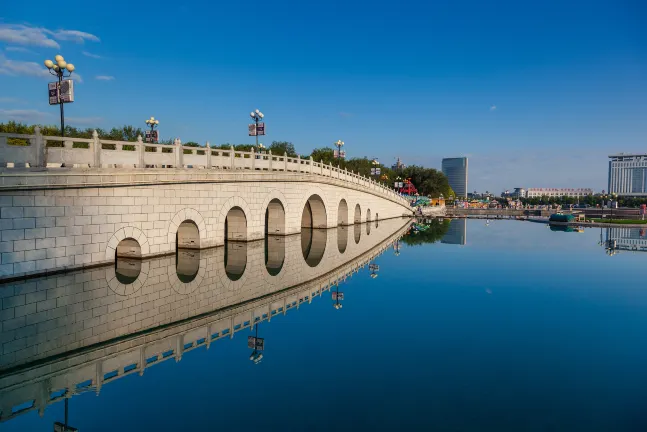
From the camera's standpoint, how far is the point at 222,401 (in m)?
7.26

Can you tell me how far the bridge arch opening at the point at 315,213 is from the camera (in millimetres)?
33656

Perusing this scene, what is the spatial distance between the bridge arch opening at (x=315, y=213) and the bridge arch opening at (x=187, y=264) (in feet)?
46.9

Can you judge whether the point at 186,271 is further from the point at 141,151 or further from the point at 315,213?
the point at 315,213

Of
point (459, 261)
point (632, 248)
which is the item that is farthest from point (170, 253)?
point (632, 248)

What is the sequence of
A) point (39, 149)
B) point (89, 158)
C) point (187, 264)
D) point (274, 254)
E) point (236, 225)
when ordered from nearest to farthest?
point (39, 149) < point (89, 158) < point (187, 264) < point (274, 254) < point (236, 225)

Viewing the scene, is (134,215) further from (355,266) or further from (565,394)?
(565,394)

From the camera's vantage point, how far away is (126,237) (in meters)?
16.6

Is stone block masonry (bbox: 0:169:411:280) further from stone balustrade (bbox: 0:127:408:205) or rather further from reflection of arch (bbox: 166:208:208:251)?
stone balustrade (bbox: 0:127:408:205)

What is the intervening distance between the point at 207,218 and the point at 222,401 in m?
14.4

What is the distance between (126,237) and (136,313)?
608cm

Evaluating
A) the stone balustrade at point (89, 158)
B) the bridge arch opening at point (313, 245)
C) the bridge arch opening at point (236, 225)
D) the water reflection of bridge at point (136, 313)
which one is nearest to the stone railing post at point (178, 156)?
the stone balustrade at point (89, 158)

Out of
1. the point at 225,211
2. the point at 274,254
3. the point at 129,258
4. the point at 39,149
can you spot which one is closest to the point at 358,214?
the point at 274,254

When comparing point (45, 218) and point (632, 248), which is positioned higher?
point (45, 218)

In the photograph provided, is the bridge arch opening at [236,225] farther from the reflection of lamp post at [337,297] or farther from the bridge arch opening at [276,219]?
the reflection of lamp post at [337,297]
